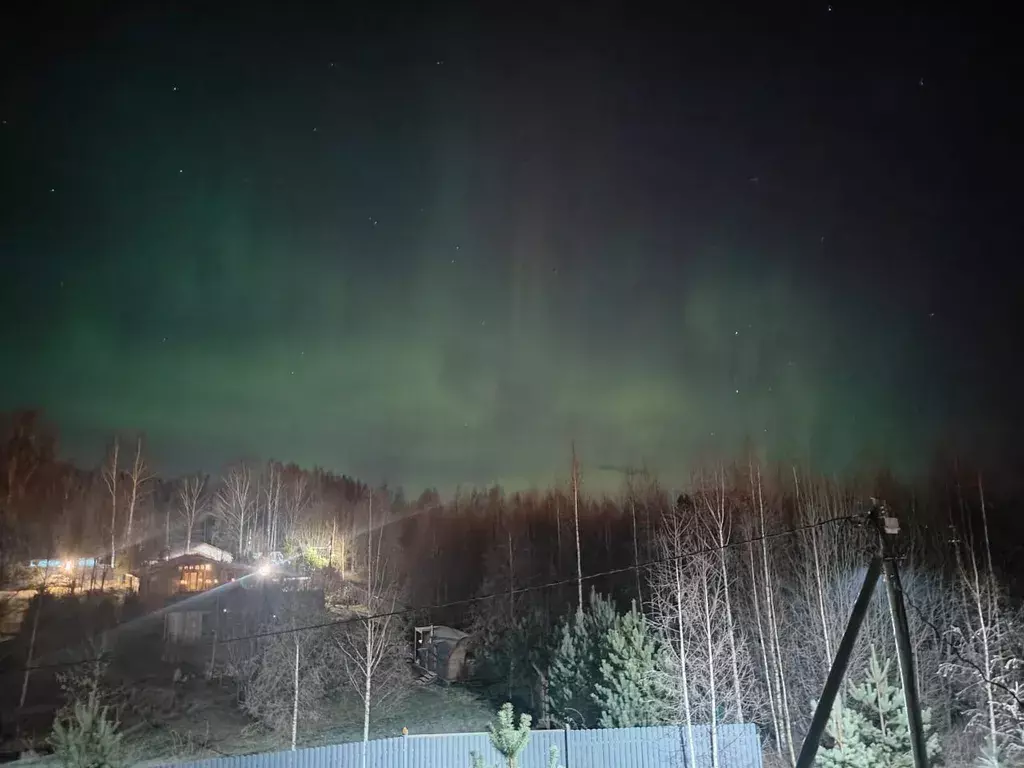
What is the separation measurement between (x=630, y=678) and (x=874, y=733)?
6980 mm

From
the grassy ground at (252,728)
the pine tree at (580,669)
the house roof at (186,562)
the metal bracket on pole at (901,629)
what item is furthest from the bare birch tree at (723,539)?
the house roof at (186,562)

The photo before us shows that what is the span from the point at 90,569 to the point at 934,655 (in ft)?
133

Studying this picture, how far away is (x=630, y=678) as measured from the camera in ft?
67.8

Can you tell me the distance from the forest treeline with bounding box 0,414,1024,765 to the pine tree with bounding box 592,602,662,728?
0.20ft

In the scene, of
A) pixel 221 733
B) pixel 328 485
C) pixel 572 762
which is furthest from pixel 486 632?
pixel 328 485

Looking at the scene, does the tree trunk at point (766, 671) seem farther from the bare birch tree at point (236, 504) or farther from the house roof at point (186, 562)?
the bare birch tree at point (236, 504)

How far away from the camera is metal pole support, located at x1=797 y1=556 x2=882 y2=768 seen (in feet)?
28.8

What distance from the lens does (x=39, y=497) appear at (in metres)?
34.4

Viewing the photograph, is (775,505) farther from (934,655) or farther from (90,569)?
(90,569)

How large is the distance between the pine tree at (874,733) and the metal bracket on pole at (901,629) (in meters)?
7.89

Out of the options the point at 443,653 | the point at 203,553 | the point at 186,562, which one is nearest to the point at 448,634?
the point at 443,653

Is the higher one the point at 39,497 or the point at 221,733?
the point at 39,497

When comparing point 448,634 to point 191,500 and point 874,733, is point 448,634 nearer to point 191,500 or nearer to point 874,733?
point 874,733

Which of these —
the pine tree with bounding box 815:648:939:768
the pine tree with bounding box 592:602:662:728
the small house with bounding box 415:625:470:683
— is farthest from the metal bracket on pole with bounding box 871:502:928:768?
the small house with bounding box 415:625:470:683
